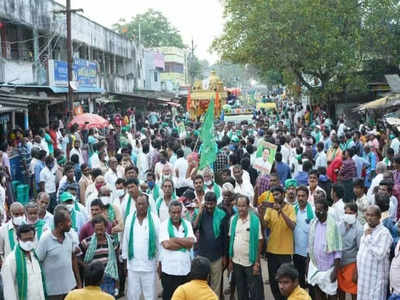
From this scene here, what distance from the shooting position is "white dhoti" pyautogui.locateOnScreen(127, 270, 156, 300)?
6156 millimetres

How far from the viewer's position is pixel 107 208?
266 inches

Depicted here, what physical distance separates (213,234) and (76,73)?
54.7ft

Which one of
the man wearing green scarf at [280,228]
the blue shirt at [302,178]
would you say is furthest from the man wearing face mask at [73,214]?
the blue shirt at [302,178]

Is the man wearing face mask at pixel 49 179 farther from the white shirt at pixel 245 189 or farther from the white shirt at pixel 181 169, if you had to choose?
the white shirt at pixel 245 189

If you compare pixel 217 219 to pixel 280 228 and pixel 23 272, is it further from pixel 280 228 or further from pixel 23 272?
pixel 23 272

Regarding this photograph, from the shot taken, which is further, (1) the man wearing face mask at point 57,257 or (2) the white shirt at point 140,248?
(2) the white shirt at point 140,248

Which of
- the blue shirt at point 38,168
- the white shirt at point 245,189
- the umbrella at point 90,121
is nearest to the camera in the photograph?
the white shirt at point 245,189

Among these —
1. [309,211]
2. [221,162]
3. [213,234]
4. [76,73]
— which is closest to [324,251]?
[309,211]

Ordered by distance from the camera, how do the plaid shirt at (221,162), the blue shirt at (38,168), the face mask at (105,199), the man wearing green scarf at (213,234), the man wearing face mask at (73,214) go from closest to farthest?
the man wearing green scarf at (213,234), the man wearing face mask at (73,214), the face mask at (105,199), the plaid shirt at (221,162), the blue shirt at (38,168)

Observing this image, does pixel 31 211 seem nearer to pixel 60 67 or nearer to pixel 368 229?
pixel 368 229

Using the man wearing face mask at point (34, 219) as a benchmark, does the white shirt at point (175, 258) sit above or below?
below

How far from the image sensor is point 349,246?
6.05 m

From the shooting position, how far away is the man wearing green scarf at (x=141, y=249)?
6.11 meters

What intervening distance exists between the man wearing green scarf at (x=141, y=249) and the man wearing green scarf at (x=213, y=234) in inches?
21.0
